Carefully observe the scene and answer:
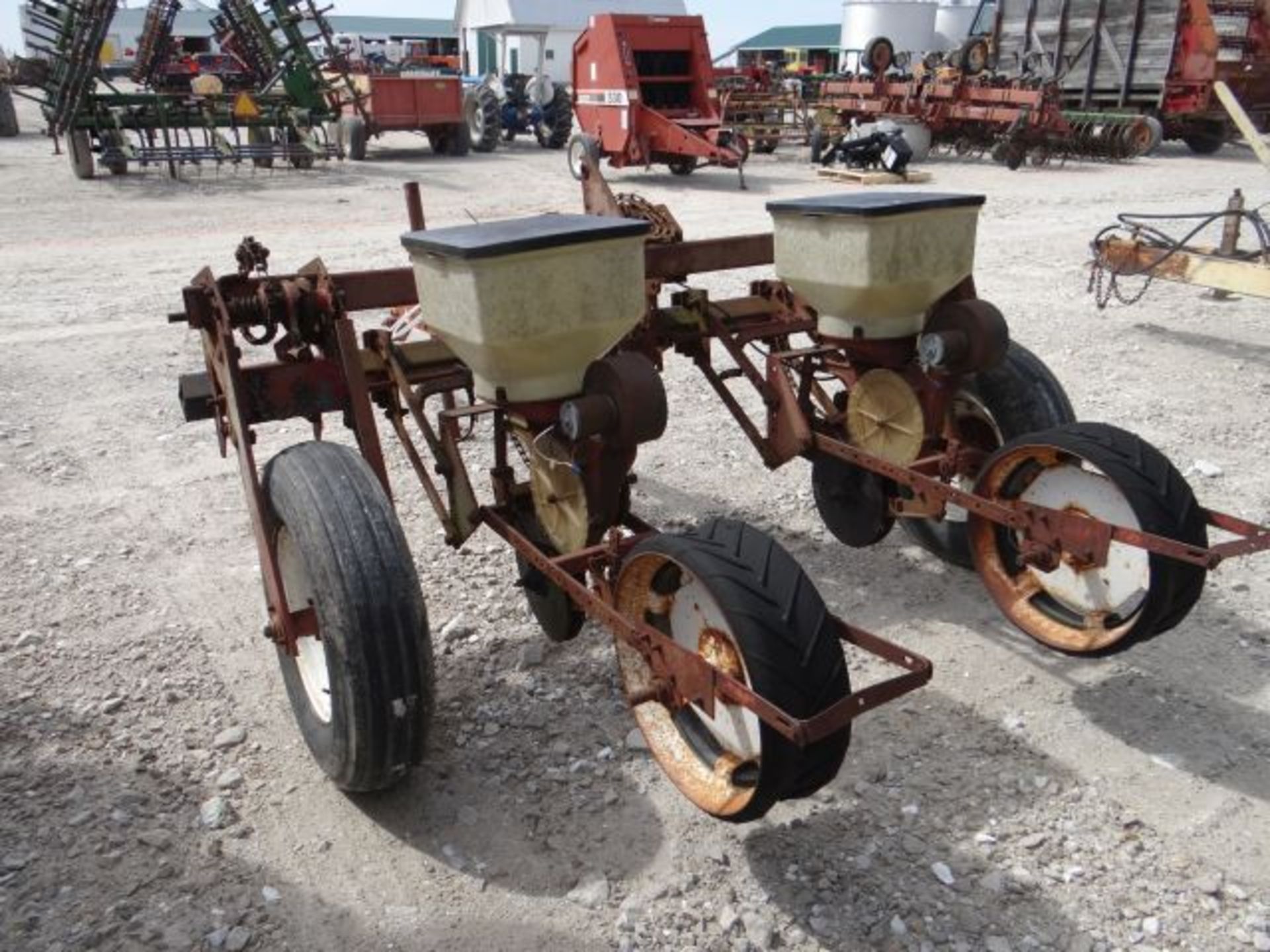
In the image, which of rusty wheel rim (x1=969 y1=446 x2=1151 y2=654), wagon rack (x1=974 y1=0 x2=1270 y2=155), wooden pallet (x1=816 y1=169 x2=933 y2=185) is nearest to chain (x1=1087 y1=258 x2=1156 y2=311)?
rusty wheel rim (x1=969 y1=446 x2=1151 y2=654)

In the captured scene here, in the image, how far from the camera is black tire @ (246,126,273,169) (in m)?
15.1

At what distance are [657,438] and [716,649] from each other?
0.57 m

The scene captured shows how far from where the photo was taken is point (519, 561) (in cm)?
307

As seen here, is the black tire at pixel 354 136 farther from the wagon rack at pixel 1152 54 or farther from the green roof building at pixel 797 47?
the green roof building at pixel 797 47

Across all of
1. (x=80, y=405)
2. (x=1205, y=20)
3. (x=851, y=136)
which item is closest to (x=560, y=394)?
(x=80, y=405)

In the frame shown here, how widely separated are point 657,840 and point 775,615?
2.55ft

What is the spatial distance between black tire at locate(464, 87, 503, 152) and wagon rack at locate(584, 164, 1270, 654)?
16.0 m

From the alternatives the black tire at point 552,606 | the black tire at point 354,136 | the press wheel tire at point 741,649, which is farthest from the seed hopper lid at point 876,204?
the black tire at point 354,136

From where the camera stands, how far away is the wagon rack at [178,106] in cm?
1332

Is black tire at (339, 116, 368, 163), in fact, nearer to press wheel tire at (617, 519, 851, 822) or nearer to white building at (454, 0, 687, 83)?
white building at (454, 0, 687, 83)

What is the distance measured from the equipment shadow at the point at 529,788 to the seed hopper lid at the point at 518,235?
1268 mm

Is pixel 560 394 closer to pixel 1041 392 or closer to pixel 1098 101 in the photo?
pixel 1041 392

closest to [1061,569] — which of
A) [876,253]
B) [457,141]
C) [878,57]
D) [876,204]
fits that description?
[876,253]

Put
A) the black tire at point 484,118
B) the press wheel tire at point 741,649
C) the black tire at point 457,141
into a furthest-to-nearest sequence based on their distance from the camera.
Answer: the black tire at point 484,118 → the black tire at point 457,141 → the press wheel tire at point 741,649
